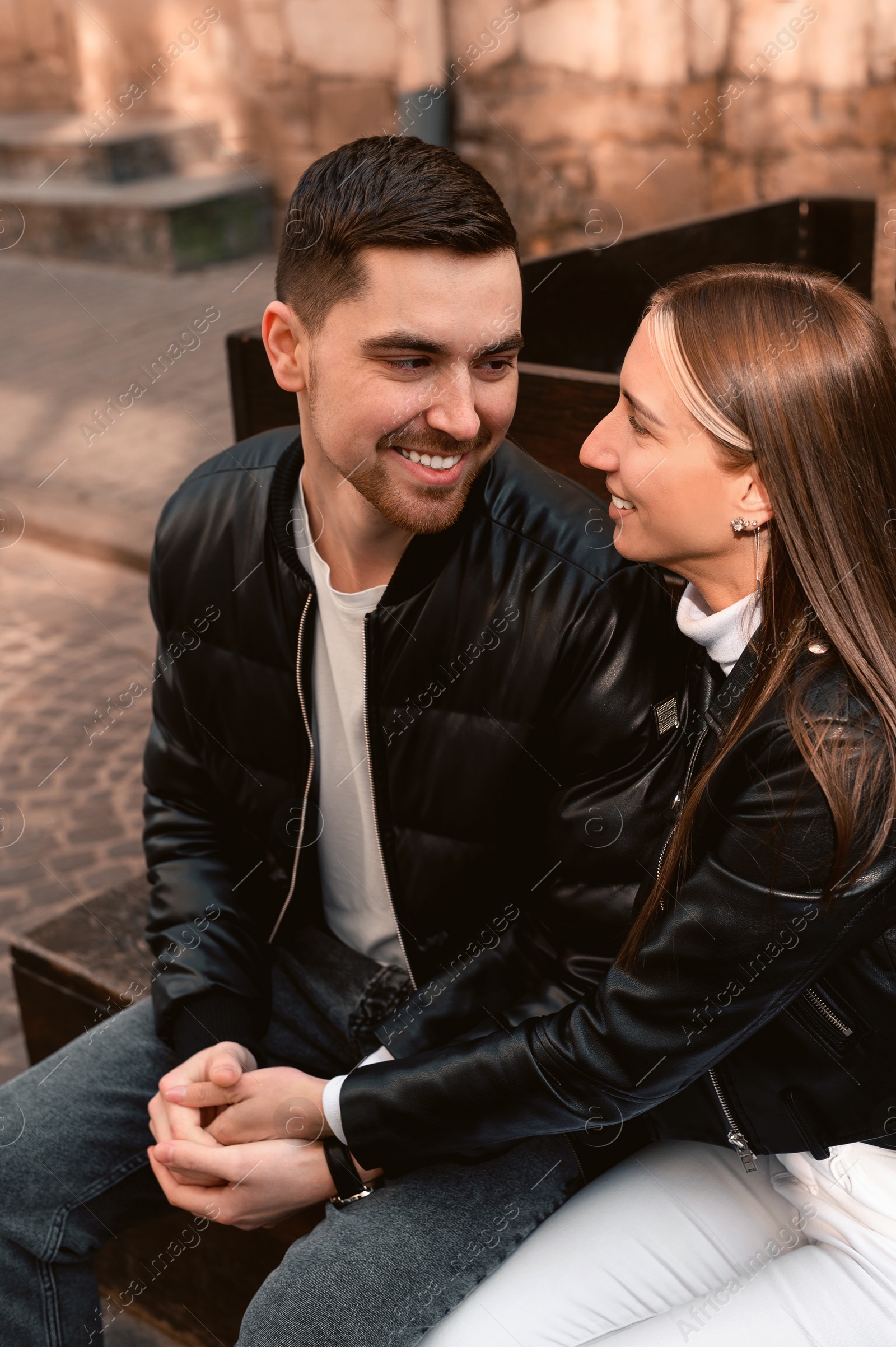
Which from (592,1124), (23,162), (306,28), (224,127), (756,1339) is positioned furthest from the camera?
(23,162)

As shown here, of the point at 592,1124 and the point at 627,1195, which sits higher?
the point at 592,1124

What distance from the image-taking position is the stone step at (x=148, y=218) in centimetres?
933

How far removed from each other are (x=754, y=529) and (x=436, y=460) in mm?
473

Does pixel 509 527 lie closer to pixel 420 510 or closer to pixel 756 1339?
pixel 420 510

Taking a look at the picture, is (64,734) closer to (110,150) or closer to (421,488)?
(421,488)

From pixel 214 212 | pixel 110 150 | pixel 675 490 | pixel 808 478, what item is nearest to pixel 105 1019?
pixel 675 490

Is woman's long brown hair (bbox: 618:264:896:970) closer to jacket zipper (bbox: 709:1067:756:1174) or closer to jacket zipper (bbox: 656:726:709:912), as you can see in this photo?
jacket zipper (bbox: 656:726:709:912)

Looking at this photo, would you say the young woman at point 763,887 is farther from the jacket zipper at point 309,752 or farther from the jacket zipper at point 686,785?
the jacket zipper at point 309,752

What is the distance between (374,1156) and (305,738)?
25.7 inches

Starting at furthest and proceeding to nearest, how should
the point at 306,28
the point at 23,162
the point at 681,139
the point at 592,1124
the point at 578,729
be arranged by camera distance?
the point at 23,162, the point at 306,28, the point at 681,139, the point at 578,729, the point at 592,1124

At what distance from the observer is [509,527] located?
1960 millimetres

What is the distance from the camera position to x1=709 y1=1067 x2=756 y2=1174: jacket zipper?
1.69 meters

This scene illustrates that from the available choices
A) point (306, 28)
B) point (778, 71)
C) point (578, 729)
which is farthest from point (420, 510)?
point (306, 28)

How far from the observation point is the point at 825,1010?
1619 mm
